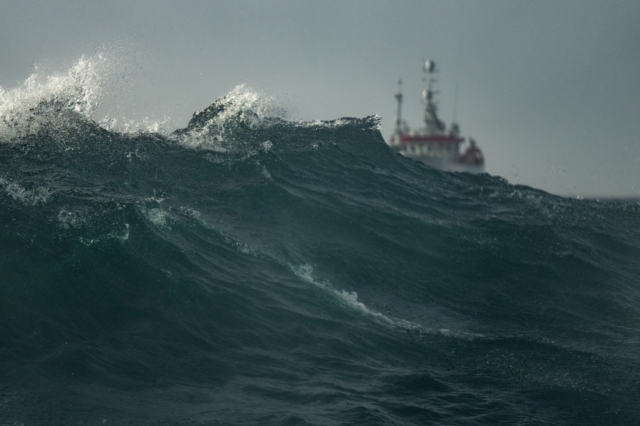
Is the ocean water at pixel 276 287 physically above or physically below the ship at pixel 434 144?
below

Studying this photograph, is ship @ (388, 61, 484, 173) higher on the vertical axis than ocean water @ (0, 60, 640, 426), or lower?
higher

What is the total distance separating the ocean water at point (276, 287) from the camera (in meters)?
12.0

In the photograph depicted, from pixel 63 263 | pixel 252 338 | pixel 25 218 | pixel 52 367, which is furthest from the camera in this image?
pixel 25 218

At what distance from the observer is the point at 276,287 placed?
54.7 ft

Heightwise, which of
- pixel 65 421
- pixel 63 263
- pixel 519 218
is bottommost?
pixel 65 421

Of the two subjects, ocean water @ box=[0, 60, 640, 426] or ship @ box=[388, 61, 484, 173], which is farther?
ship @ box=[388, 61, 484, 173]

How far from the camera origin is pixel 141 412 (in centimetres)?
1087

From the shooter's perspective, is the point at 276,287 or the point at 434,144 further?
the point at 434,144

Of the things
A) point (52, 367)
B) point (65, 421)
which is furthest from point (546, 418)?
point (52, 367)

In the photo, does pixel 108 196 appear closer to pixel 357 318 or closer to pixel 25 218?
pixel 25 218

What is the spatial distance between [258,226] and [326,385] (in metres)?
8.45

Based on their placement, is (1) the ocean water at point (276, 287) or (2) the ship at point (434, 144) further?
(2) the ship at point (434, 144)

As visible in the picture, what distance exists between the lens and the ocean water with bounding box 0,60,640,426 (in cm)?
1198

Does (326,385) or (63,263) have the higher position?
(63,263)
